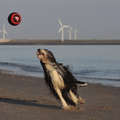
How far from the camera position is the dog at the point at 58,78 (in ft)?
17.4

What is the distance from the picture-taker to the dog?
5.31 metres

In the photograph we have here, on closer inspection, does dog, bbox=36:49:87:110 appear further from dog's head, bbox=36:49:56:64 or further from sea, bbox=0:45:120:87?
sea, bbox=0:45:120:87

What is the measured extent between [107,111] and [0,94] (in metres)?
3.24

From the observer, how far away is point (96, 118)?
4879 millimetres

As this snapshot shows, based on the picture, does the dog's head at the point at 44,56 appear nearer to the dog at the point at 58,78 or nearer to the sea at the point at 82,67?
the dog at the point at 58,78

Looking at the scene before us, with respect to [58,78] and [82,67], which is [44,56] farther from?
[82,67]
